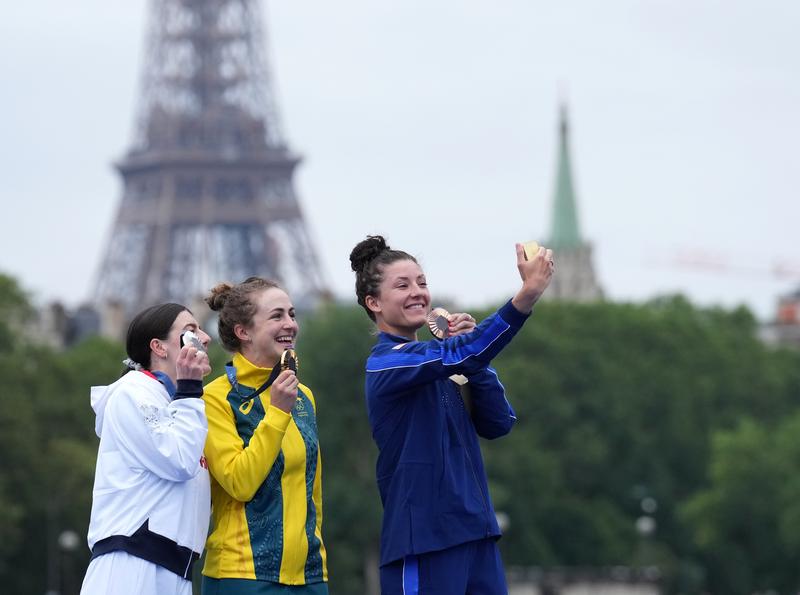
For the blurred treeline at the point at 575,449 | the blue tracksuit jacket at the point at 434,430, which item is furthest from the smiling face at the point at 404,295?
the blurred treeline at the point at 575,449

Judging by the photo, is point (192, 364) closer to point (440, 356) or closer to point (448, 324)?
point (440, 356)

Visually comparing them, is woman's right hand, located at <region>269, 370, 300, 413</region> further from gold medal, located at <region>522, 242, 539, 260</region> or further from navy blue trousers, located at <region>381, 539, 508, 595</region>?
gold medal, located at <region>522, 242, 539, 260</region>

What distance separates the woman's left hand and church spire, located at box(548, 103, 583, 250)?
487ft

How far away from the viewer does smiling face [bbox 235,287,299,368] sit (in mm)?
11016

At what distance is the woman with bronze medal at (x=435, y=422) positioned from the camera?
34.7 feet

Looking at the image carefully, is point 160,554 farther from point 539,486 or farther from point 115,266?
point 115,266

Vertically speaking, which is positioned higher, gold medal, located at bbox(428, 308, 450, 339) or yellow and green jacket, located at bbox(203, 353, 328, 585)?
gold medal, located at bbox(428, 308, 450, 339)

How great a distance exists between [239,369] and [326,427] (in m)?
52.5

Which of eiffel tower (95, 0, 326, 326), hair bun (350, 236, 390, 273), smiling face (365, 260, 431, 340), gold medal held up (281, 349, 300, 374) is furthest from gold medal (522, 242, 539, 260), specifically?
eiffel tower (95, 0, 326, 326)

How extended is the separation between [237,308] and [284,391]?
693 mm

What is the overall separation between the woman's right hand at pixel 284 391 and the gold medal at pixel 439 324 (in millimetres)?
694

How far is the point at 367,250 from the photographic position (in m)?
11.2

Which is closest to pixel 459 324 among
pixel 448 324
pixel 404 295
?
pixel 448 324

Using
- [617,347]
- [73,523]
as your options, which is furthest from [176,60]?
[73,523]
